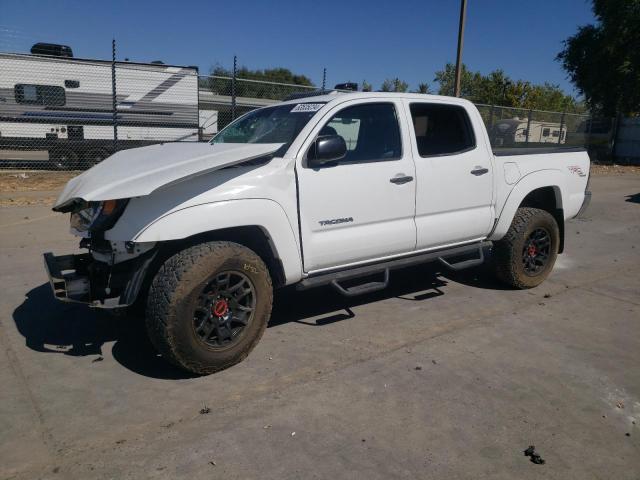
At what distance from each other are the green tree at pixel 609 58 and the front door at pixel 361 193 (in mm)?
26203

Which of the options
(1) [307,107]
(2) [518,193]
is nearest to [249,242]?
(1) [307,107]

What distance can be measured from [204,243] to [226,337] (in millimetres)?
666

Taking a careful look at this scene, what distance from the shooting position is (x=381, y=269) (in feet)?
14.3

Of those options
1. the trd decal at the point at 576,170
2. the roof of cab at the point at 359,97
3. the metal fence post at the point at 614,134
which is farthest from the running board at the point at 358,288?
the metal fence post at the point at 614,134

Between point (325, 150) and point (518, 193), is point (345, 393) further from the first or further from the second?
point (518, 193)

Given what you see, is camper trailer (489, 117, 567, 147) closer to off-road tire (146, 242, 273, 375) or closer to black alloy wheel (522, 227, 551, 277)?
black alloy wheel (522, 227, 551, 277)

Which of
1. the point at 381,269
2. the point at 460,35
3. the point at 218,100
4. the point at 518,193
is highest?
the point at 460,35

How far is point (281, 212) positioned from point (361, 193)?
0.74m

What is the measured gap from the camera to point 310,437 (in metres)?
2.90

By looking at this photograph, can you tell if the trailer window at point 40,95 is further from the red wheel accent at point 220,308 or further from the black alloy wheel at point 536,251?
the black alloy wheel at point 536,251

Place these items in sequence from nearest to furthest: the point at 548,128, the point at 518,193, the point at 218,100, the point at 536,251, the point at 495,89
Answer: the point at 518,193
the point at 536,251
the point at 218,100
the point at 548,128
the point at 495,89

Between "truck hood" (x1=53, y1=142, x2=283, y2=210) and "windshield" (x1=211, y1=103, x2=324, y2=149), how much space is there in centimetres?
36

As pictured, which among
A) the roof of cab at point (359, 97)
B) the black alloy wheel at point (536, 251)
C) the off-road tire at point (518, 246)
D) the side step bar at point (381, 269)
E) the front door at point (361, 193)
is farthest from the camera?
the black alloy wheel at point (536, 251)

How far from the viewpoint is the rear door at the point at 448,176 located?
4.59m
